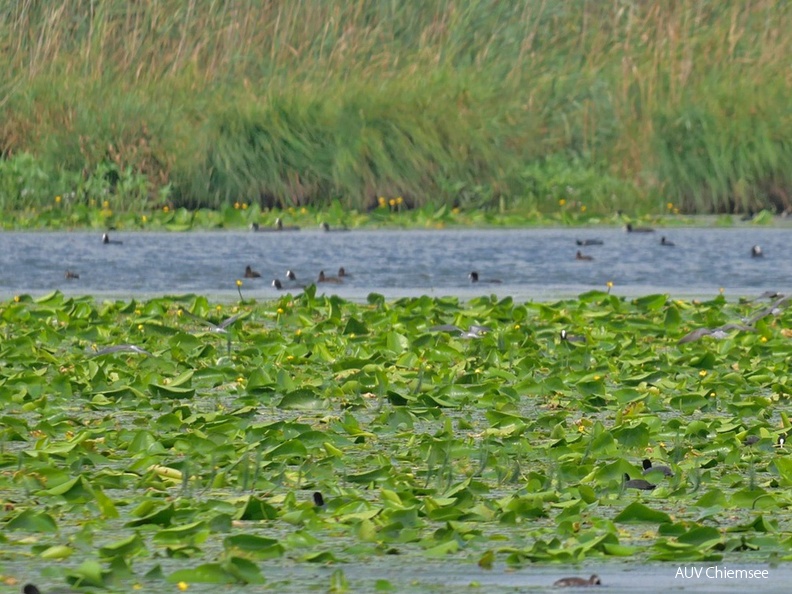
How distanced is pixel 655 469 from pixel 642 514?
0.68 meters

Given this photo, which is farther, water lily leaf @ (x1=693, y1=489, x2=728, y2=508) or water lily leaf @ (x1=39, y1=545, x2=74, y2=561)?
water lily leaf @ (x1=693, y1=489, x2=728, y2=508)

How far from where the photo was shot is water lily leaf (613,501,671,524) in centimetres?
493

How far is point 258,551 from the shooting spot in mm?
4559

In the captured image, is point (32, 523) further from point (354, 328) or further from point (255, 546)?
point (354, 328)

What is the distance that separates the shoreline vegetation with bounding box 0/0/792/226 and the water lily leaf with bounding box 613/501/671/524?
38.0ft

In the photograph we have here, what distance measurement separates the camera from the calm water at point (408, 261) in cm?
1248

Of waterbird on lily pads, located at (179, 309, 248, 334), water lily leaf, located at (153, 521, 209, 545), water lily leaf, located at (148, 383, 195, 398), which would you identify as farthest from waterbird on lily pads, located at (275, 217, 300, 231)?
water lily leaf, located at (153, 521, 209, 545)

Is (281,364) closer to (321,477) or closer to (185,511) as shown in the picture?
(321,477)

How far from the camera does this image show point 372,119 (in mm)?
17250

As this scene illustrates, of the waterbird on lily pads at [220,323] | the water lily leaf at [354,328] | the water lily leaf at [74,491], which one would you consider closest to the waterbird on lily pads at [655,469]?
the water lily leaf at [74,491]

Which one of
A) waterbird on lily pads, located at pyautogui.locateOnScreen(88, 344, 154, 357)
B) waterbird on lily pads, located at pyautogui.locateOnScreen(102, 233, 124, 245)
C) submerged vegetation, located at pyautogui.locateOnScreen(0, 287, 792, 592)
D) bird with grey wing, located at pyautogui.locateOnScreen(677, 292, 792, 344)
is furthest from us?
waterbird on lily pads, located at pyautogui.locateOnScreen(102, 233, 124, 245)

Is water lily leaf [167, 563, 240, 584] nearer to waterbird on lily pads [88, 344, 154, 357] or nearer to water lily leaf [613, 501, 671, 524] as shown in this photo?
water lily leaf [613, 501, 671, 524]

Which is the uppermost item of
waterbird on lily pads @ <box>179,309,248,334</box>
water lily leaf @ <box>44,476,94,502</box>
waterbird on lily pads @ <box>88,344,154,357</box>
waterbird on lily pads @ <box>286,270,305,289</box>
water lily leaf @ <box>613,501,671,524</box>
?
water lily leaf @ <box>613,501,671,524</box>

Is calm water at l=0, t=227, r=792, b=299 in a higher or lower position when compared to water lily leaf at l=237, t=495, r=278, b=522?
lower
